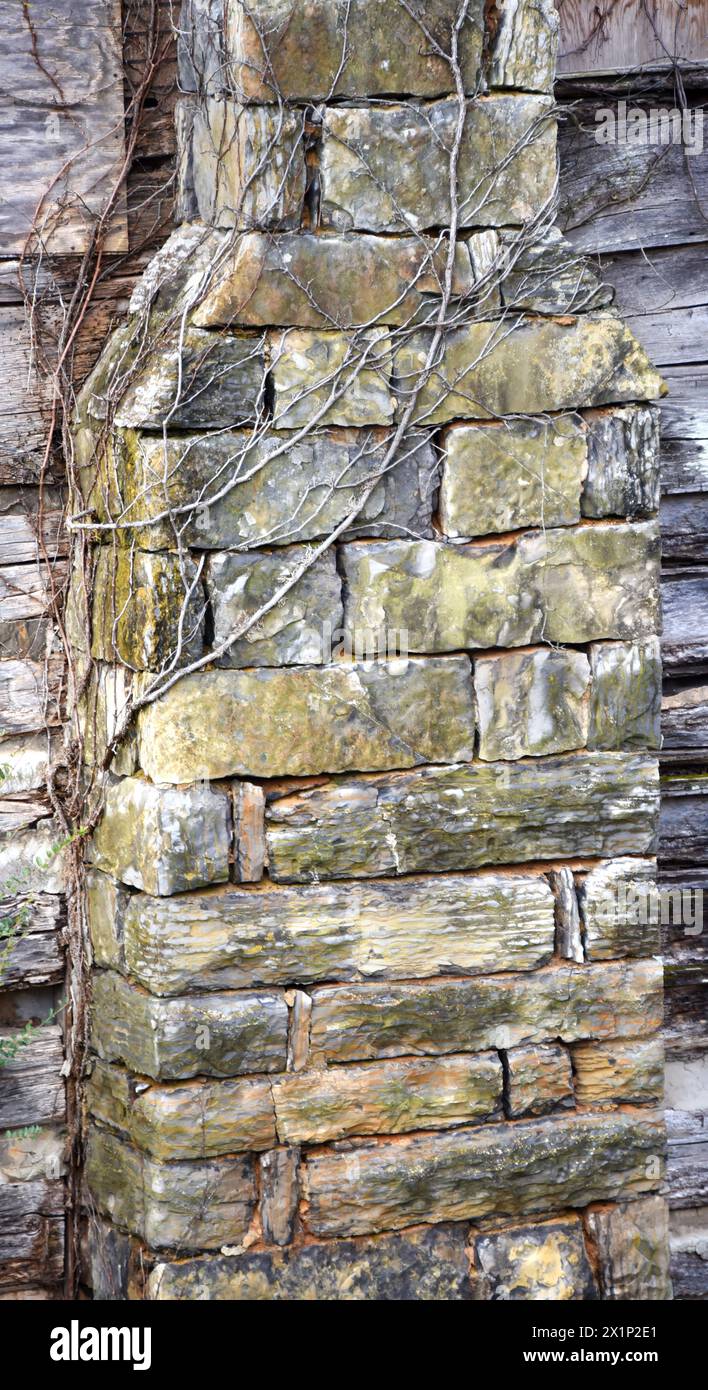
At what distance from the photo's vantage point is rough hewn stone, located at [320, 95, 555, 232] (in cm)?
262

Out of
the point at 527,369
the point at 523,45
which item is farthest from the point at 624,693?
the point at 523,45

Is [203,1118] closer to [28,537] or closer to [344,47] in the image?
[28,537]

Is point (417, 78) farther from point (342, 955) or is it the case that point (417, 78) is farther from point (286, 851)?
point (342, 955)

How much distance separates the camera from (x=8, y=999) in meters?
3.13

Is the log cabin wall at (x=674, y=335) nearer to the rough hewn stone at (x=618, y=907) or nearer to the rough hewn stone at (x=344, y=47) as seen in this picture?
the rough hewn stone at (x=618, y=907)

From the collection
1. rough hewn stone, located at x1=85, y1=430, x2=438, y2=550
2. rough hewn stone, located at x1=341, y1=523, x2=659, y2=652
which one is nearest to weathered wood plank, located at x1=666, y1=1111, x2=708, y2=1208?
rough hewn stone, located at x1=341, y1=523, x2=659, y2=652

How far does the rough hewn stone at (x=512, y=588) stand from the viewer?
2721mm

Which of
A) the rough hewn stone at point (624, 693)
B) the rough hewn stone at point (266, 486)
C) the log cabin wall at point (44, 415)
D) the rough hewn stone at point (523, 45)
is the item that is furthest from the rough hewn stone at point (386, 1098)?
the rough hewn stone at point (523, 45)

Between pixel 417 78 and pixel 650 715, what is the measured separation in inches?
56.7

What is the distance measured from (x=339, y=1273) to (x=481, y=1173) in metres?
0.37

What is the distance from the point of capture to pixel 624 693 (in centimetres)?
285

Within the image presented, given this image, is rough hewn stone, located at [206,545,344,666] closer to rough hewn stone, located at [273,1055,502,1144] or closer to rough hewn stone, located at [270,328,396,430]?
rough hewn stone, located at [270,328,396,430]

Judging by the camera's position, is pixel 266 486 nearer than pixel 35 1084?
Yes

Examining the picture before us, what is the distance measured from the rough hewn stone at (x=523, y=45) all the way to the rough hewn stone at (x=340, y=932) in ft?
5.60
